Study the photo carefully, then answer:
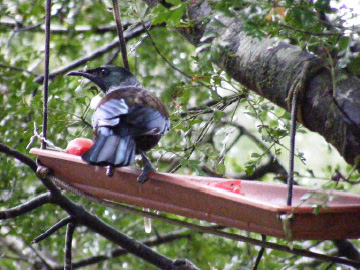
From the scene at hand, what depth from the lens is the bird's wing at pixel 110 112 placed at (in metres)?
2.75

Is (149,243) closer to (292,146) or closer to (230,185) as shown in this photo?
(230,185)

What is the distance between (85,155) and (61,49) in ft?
11.5

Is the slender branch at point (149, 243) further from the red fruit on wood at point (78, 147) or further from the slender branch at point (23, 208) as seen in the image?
the red fruit on wood at point (78, 147)

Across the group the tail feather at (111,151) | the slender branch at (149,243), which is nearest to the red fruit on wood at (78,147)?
the tail feather at (111,151)

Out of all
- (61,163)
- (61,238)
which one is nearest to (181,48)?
(61,238)

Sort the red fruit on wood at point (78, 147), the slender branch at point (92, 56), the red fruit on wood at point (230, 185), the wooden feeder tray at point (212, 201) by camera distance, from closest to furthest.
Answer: the wooden feeder tray at point (212, 201) < the red fruit on wood at point (230, 185) < the red fruit on wood at point (78, 147) < the slender branch at point (92, 56)

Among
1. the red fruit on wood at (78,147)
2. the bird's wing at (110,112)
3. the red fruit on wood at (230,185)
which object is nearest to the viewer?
the red fruit on wood at (230,185)

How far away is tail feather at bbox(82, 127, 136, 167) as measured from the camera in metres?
2.31

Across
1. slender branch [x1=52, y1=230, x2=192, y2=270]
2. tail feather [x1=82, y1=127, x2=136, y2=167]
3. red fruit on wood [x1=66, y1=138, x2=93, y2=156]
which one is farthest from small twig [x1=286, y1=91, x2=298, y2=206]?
slender branch [x1=52, y1=230, x2=192, y2=270]

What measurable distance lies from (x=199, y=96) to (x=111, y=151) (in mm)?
3366

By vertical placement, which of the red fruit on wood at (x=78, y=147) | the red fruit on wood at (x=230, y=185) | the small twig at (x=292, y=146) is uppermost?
the small twig at (x=292, y=146)

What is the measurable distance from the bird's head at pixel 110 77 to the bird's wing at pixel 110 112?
2.62ft

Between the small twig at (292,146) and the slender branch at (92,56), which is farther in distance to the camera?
the slender branch at (92,56)

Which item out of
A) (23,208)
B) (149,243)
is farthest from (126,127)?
(149,243)
